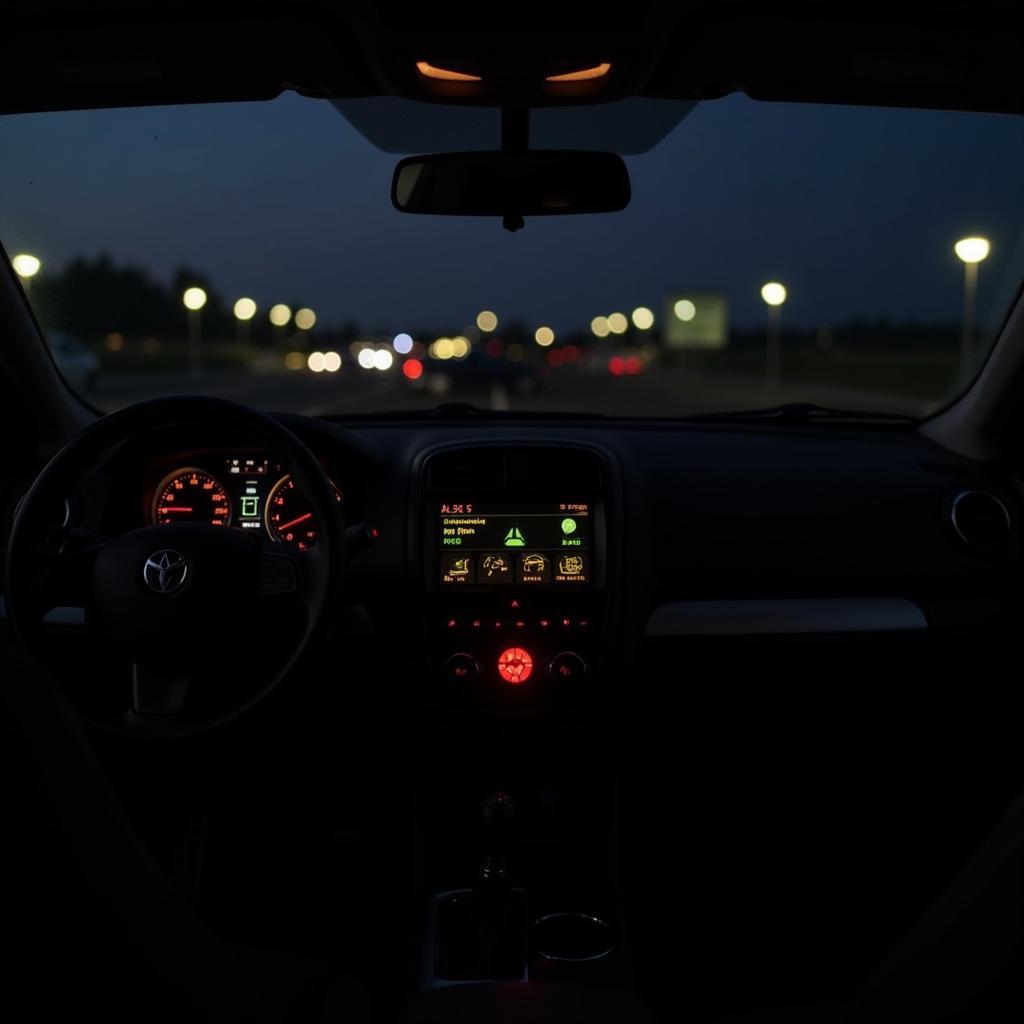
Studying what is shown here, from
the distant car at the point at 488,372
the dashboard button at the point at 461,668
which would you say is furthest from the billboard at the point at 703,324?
the dashboard button at the point at 461,668

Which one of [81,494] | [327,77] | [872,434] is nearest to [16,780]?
[81,494]

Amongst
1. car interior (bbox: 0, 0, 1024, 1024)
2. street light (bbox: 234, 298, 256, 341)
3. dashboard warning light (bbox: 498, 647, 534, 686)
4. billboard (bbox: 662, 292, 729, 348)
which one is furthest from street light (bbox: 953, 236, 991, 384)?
street light (bbox: 234, 298, 256, 341)

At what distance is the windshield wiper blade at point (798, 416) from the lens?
4494 millimetres

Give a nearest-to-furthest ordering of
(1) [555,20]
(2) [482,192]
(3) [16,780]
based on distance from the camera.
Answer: (3) [16,780] < (1) [555,20] < (2) [482,192]

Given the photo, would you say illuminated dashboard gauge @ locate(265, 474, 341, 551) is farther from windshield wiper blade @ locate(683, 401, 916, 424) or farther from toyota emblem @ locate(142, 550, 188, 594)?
windshield wiper blade @ locate(683, 401, 916, 424)

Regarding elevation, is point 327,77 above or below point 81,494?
above

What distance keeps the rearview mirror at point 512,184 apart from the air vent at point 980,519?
5.40ft

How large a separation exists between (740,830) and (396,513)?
174 centimetres

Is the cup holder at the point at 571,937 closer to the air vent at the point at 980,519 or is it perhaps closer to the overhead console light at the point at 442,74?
the air vent at the point at 980,519

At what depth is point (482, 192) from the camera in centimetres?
374

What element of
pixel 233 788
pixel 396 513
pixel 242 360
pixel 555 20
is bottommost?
pixel 233 788

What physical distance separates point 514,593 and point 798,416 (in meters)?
1.40

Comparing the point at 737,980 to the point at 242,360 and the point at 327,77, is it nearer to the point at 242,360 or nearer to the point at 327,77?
the point at 327,77

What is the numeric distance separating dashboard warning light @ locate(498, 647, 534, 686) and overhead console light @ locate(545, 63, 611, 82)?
1.82m
